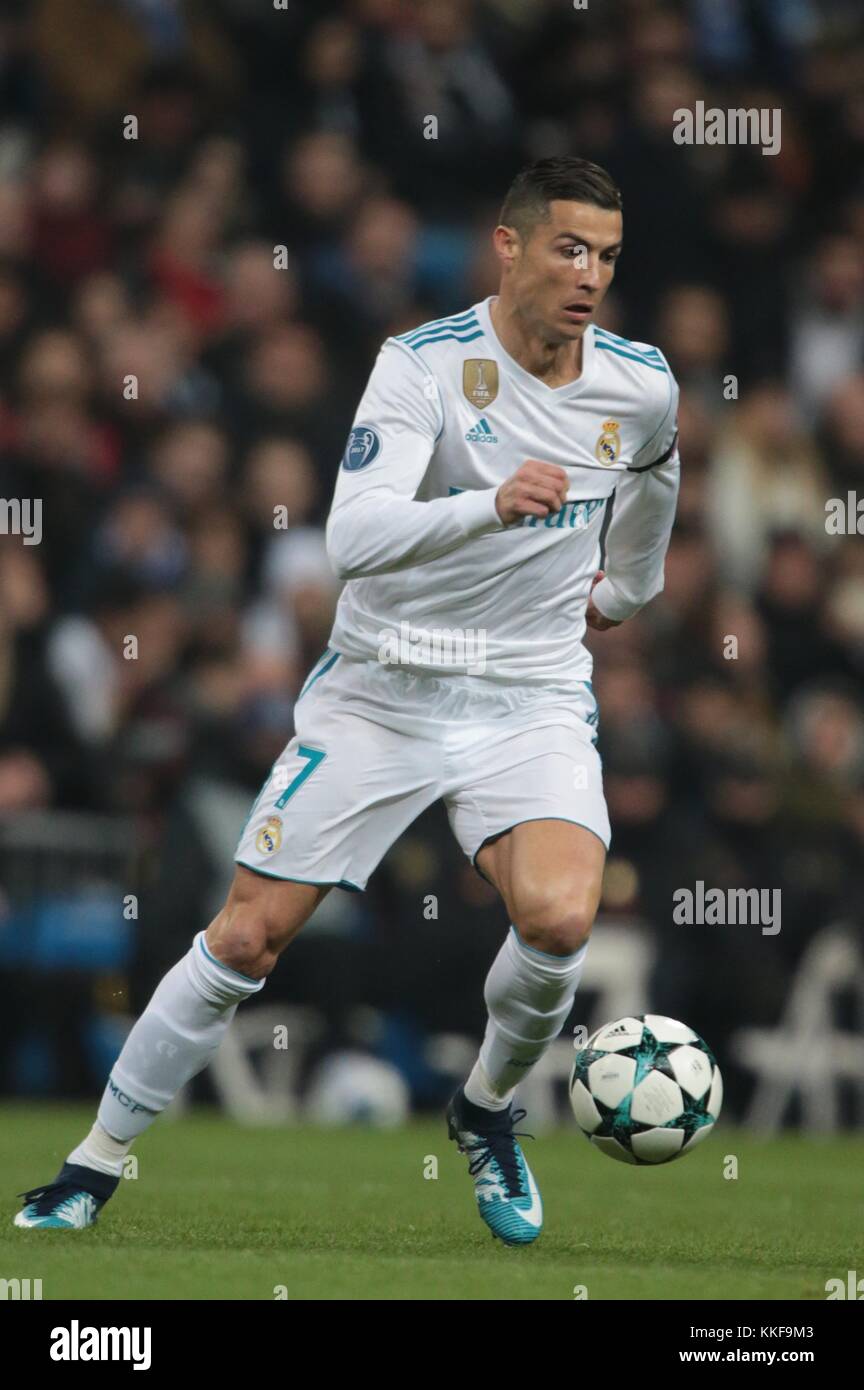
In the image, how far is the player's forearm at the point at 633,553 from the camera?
6422 mm

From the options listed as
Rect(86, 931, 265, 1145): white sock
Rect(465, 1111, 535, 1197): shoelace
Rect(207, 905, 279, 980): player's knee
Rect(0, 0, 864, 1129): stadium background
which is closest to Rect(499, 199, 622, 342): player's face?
Rect(207, 905, 279, 980): player's knee

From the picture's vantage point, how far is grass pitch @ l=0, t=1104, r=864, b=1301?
5.06 metres

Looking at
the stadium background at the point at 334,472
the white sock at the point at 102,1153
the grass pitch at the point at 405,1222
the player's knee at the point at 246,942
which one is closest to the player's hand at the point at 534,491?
the player's knee at the point at 246,942

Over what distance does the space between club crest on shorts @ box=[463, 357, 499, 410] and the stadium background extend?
4492 millimetres

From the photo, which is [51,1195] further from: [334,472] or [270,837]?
[334,472]

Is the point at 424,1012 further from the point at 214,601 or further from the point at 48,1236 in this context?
the point at 48,1236

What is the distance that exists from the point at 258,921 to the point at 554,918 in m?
0.67

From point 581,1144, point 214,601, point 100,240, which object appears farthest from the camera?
point 100,240

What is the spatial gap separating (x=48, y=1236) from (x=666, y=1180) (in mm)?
3343

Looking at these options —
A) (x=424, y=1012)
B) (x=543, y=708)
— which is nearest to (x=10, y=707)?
(x=424, y=1012)

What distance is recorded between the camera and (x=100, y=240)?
41.4 feet

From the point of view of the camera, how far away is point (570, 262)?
5781 mm

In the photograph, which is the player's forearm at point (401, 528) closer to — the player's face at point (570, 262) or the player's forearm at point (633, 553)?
the player's face at point (570, 262)

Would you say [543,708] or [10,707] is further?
[10,707]
